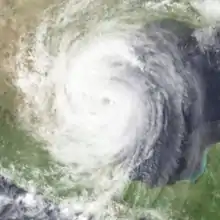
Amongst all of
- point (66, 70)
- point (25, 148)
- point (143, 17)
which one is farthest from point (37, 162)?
point (143, 17)

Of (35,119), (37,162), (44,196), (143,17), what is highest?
(143,17)

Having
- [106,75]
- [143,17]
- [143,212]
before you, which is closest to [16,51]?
[106,75]

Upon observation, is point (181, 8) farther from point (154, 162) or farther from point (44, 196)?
point (44, 196)

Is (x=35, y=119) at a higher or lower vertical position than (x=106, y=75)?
lower

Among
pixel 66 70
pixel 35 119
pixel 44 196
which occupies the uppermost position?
pixel 66 70

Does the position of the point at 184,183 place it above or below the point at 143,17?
below

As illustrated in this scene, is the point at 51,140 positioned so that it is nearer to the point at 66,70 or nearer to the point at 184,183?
the point at 66,70
